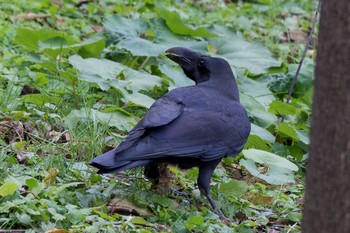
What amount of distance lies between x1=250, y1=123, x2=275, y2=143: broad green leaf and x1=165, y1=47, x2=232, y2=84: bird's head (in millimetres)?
644

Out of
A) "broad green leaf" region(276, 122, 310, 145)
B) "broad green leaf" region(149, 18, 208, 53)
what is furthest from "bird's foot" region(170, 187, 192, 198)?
"broad green leaf" region(149, 18, 208, 53)

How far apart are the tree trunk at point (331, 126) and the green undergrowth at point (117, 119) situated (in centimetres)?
129

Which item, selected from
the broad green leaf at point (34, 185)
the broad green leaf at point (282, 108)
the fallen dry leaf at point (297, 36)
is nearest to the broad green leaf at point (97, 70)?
the broad green leaf at point (282, 108)

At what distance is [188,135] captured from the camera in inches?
164

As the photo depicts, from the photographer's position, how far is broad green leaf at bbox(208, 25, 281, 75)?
6746 millimetres

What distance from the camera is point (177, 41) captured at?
661cm

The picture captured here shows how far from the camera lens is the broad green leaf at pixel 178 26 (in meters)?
6.61

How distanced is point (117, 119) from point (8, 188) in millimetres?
1637

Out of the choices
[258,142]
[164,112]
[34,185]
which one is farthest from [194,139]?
[258,142]

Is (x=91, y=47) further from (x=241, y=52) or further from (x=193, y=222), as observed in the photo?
(x=193, y=222)

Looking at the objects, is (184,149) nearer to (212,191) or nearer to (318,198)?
(212,191)

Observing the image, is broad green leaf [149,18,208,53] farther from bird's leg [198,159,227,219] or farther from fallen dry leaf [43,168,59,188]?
fallen dry leaf [43,168,59,188]

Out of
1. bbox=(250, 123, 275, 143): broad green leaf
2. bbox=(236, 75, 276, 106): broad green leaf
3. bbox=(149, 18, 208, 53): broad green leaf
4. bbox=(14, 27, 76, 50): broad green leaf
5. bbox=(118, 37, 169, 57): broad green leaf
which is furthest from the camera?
bbox=(149, 18, 208, 53): broad green leaf

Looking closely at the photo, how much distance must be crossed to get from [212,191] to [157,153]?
27.1 inches
